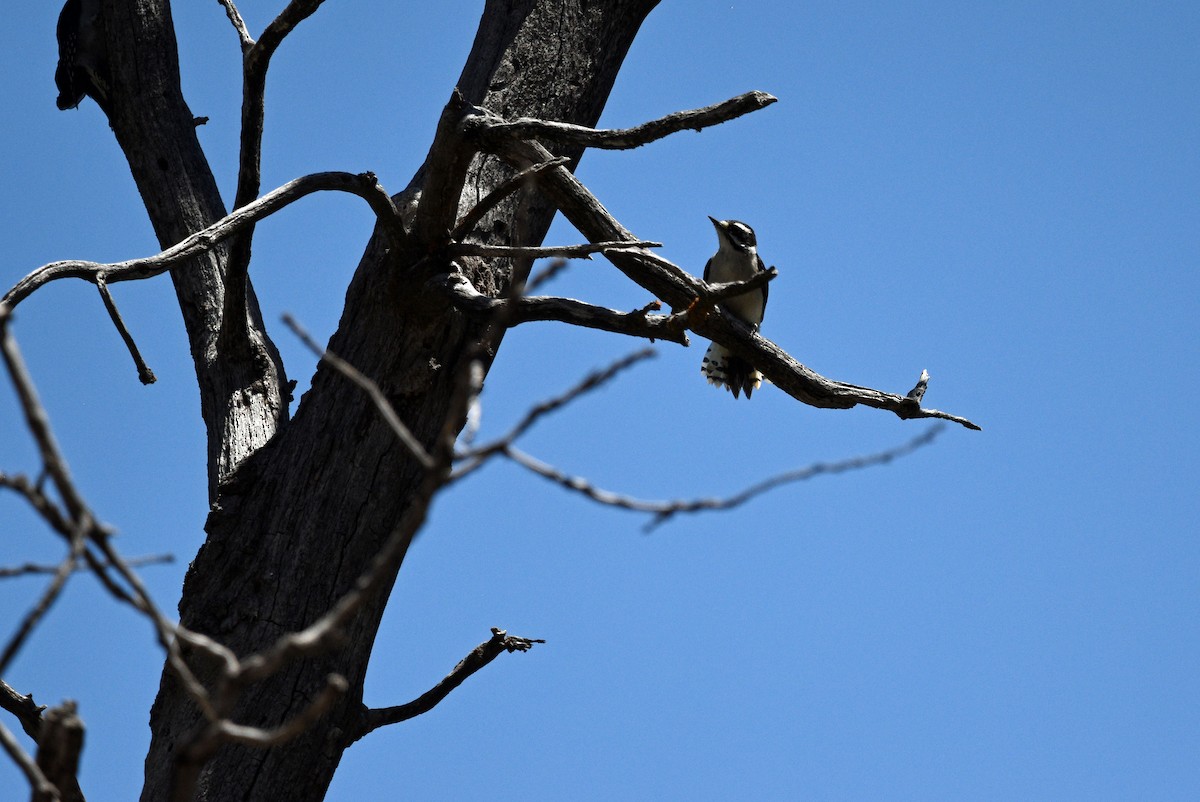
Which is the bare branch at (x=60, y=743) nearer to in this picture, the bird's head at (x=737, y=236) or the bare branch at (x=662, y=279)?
the bare branch at (x=662, y=279)

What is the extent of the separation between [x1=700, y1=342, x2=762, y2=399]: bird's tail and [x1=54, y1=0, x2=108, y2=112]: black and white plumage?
120 inches

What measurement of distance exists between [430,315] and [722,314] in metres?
0.96

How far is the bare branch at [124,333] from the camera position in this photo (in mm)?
3275

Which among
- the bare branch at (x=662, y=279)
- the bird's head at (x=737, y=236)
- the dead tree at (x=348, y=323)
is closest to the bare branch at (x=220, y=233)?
the dead tree at (x=348, y=323)

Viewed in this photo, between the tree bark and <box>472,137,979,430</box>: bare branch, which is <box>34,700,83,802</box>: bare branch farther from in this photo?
<box>472,137,979,430</box>: bare branch

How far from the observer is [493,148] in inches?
132

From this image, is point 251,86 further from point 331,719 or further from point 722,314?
point 331,719

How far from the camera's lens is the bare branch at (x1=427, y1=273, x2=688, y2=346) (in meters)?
3.18

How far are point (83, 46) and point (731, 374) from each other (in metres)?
3.27

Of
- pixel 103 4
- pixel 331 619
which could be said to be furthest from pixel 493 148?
pixel 331 619

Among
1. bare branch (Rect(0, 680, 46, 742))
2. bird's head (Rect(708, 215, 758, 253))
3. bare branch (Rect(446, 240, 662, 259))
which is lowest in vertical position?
bare branch (Rect(0, 680, 46, 742))

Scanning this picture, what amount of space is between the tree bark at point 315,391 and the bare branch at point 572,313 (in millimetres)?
161

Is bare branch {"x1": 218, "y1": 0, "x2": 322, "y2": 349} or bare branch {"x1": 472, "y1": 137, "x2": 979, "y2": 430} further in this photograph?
bare branch {"x1": 218, "y1": 0, "x2": 322, "y2": 349}

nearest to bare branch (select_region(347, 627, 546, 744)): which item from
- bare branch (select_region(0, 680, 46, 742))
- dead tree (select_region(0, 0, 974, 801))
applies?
dead tree (select_region(0, 0, 974, 801))
